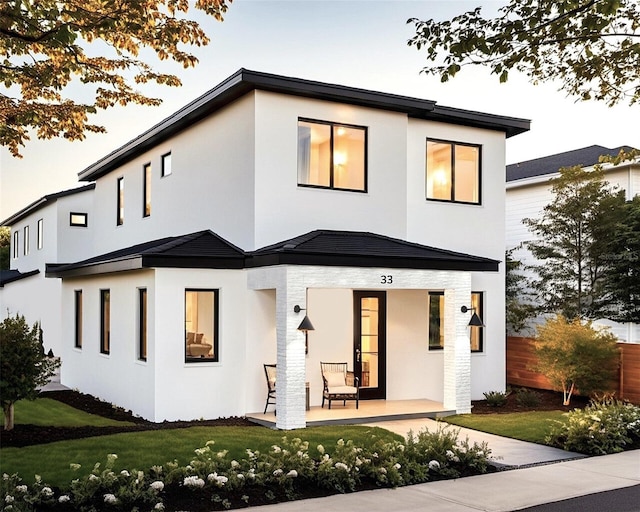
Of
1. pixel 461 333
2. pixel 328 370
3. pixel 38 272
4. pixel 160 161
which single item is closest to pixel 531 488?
pixel 461 333

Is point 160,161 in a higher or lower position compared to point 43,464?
higher

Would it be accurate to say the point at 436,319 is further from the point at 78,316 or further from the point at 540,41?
the point at 78,316

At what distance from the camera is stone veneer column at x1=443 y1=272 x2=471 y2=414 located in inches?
559

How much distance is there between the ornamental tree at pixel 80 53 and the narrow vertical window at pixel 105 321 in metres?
4.58

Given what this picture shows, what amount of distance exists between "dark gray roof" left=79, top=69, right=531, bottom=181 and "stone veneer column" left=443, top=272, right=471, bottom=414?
Result: 4.03m

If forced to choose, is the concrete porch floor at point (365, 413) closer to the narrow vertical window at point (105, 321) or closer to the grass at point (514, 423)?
the grass at point (514, 423)

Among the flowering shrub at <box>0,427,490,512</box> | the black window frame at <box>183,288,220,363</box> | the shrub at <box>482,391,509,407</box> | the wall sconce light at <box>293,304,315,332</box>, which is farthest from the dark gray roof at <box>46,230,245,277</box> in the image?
the shrub at <box>482,391,509,407</box>

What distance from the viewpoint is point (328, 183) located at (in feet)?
49.2

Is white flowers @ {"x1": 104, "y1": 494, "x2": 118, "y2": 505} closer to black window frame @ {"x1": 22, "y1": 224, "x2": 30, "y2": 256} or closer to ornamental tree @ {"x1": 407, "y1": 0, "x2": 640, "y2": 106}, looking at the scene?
ornamental tree @ {"x1": 407, "y1": 0, "x2": 640, "y2": 106}

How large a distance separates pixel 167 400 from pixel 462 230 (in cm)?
801

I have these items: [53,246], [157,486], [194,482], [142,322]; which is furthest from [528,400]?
[53,246]

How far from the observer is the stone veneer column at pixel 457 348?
46.6ft

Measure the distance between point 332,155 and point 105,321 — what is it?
6.83m

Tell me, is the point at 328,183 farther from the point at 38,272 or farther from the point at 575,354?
the point at 38,272
